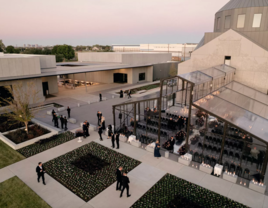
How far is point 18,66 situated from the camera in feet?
76.4

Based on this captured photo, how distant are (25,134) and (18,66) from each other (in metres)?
11.5

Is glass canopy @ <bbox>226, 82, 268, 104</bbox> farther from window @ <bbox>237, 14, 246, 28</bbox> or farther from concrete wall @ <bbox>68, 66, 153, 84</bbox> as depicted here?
concrete wall @ <bbox>68, 66, 153, 84</bbox>

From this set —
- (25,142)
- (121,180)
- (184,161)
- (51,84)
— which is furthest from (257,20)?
(51,84)

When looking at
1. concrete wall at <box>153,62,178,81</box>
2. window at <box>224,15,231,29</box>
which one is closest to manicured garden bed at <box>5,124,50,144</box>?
window at <box>224,15,231,29</box>

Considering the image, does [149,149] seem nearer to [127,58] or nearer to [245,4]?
[245,4]

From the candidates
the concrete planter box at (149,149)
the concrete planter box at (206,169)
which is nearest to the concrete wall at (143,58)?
the concrete planter box at (149,149)

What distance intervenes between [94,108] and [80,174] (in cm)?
1400

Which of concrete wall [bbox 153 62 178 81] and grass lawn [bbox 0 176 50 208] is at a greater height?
concrete wall [bbox 153 62 178 81]

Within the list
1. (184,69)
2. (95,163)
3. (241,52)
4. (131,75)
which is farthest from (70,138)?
(131,75)

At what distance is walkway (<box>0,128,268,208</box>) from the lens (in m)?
9.19

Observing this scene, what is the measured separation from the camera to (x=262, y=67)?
66.2 ft

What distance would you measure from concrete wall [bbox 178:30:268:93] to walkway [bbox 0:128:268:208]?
49.9 feet

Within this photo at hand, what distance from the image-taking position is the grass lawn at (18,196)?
907 centimetres

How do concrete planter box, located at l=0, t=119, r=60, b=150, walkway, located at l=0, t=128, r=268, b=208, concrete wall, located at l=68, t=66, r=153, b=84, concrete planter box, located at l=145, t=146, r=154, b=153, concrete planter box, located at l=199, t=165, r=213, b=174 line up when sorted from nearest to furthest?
walkway, located at l=0, t=128, r=268, b=208, concrete planter box, located at l=199, t=165, r=213, b=174, concrete planter box, located at l=145, t=146, r=154, b=153, concrete planter box, located at l=0, t=119, r=60, b=150, concrete wall, located at l=68, t=66, r=153, b=84
